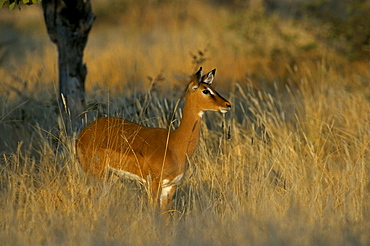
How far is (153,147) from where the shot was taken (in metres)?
5.08

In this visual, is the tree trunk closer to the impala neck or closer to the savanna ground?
the savanna ground

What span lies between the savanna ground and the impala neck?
0.45 m

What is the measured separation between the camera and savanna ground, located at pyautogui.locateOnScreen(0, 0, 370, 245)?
4469 mm

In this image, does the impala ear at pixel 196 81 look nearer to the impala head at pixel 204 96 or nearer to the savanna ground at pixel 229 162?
the impala head at pixel 204 96

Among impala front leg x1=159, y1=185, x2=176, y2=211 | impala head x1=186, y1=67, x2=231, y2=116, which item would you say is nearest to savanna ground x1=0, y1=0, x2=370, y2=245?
impala front leg x1=159, y1=185, x2=176, y2=211

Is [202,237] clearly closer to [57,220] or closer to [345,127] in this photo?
[57,220]

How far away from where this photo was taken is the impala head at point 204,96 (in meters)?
4.89

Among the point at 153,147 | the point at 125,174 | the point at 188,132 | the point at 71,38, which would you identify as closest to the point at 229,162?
the point at 188,132

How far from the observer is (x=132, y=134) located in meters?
5.21

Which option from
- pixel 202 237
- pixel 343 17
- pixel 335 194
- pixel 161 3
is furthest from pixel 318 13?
pixel 161 3

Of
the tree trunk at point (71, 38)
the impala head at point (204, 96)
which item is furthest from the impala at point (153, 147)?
the tree trunk at point (71, 38)

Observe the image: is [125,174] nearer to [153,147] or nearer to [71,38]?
[153,147]

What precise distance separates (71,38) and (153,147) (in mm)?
2276

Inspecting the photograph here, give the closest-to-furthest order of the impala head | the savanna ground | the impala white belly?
the savanna ground
the impala head
the impala white belly
